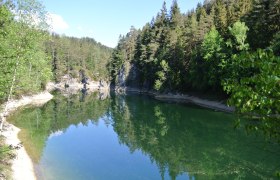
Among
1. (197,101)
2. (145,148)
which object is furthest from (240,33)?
(145,148)

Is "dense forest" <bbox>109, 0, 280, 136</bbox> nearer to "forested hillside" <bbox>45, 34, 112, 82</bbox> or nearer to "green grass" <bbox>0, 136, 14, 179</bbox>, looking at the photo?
"green grass" <bbox>0, 136, 14, 179</bbox>

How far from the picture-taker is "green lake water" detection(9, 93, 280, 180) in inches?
1089

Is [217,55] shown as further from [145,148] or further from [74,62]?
[74,62]

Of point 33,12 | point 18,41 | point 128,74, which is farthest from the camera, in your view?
point 128,74

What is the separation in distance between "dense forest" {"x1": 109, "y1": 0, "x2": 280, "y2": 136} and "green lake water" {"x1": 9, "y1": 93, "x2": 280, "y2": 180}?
322 inches

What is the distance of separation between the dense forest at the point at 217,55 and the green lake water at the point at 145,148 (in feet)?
26.9

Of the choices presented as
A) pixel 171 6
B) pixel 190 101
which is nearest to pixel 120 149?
pixel 190 101

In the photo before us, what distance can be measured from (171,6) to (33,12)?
372ft

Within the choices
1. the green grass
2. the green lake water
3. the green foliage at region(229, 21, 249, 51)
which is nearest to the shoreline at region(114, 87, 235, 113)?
the green lake water

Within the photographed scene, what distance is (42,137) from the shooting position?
1592 inches

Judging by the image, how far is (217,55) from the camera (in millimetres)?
68062

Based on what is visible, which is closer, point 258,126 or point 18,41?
point 258,126

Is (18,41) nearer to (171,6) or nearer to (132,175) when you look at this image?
(132,175)

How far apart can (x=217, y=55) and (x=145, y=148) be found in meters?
37.3
